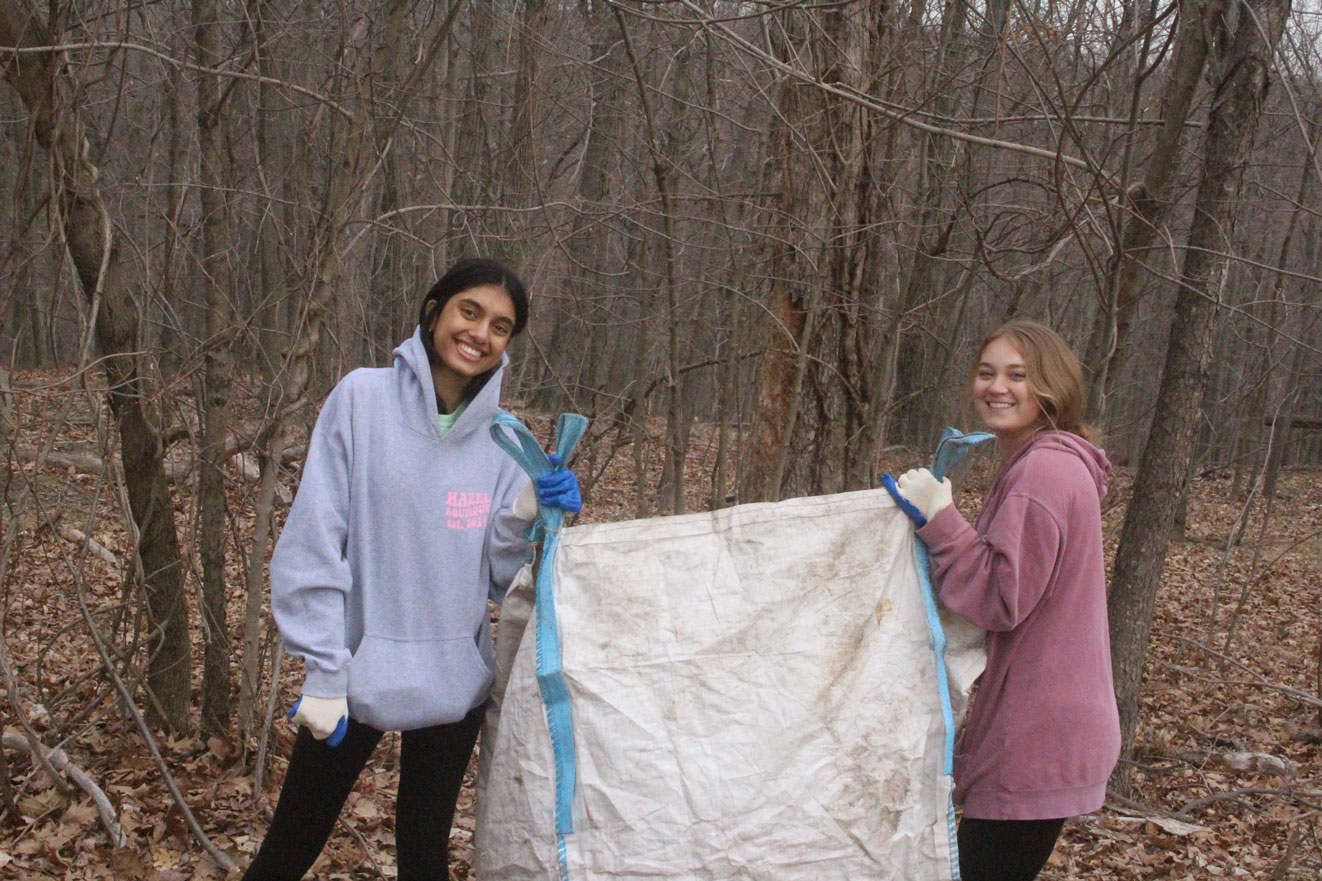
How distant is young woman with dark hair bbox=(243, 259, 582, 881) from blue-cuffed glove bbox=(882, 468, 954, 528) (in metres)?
0.66

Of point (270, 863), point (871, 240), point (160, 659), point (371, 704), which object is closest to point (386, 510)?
point (371, 704)

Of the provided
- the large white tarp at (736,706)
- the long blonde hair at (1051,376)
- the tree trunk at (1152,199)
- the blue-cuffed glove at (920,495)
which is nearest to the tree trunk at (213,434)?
the large white tarp at (736,706)

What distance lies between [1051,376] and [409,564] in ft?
4.49

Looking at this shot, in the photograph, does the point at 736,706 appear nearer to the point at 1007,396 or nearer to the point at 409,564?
the point at 409,564

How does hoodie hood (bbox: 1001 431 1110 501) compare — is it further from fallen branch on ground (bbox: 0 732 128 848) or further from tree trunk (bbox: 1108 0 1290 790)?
fallen branch on ground (bbox: 0 732 128 848)

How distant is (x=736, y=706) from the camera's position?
1.97 m

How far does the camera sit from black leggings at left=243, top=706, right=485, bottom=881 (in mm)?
2057

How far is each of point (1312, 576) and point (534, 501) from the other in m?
11.7

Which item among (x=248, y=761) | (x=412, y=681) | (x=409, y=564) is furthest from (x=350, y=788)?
(x=248, y=761)

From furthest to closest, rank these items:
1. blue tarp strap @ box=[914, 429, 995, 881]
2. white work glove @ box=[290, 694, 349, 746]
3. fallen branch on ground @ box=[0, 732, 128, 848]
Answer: fallen branch on ground @ box=[0, 732, 128, 848] < blue tarp strap @ box=[914, 429, 995, 881] < white work glove @ box=[290, 694, 349, 746]

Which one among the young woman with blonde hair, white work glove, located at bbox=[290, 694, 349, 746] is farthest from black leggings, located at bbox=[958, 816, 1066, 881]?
white work glove, located at bbox=[290, 694, 349, 746]

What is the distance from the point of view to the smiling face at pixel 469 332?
2139 millimetres

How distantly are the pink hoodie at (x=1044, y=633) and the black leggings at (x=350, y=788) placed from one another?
1.07 metres

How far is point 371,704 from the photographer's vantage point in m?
1.99
